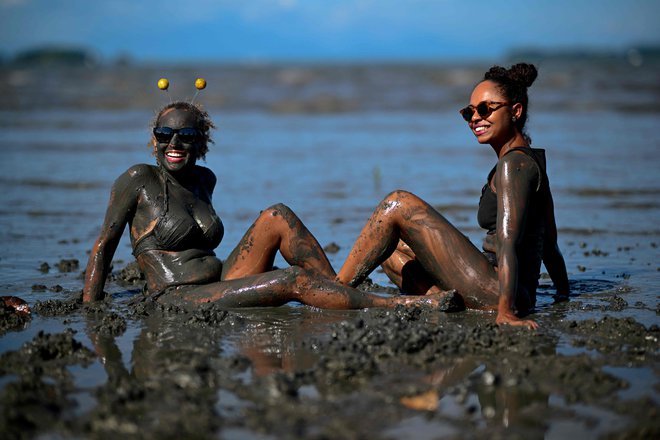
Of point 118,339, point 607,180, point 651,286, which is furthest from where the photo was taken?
point 607,180

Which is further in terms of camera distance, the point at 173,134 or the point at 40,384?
the point at 173,134

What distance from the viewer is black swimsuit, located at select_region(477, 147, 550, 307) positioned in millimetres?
5715

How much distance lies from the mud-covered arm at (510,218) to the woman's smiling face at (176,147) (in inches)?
88.0

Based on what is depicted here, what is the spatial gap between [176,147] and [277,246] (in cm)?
102

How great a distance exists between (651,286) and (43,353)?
4.52 m

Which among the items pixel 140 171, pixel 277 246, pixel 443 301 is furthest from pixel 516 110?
pixel 140 171

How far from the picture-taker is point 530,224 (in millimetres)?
5785

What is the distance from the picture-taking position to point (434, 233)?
5.79m

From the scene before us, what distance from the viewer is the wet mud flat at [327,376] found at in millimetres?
3961

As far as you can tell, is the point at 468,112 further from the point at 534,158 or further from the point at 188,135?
the point at 188,135

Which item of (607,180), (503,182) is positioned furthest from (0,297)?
(607,180)

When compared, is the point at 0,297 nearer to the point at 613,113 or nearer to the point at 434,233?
the point at 434,233

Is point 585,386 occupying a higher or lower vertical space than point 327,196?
lower

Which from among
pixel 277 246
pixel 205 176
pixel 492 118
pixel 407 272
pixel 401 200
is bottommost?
pixel 407 272
